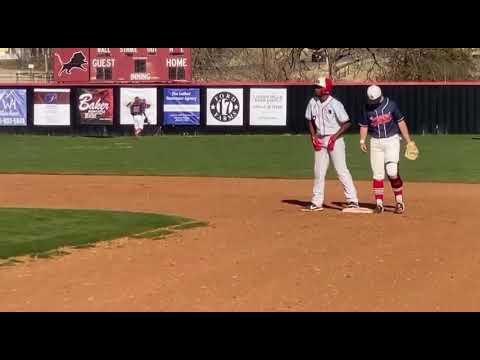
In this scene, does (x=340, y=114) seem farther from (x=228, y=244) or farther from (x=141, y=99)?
(x=141, y=99)

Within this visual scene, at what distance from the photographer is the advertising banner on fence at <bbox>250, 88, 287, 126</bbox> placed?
139 ft

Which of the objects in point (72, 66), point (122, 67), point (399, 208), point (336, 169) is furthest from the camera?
point (122, 67)

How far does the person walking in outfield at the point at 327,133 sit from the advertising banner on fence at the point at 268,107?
26823 mm

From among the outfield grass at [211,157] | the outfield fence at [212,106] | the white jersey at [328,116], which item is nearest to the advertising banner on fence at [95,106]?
the outfield fence at [212,106]

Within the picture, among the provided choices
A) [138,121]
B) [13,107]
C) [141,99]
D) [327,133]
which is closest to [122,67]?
[141,99]

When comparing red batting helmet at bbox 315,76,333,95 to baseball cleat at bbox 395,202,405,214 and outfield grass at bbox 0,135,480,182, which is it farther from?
outfield grass at bbox 0,135,480,182

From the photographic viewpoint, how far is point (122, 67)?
44594 mm

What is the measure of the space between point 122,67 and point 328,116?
99.5 ft

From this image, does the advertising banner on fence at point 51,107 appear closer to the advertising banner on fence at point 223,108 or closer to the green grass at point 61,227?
the advertising banner on fence at point 223,108

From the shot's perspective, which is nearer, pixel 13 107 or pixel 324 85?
pixel 324 85

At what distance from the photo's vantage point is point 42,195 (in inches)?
715

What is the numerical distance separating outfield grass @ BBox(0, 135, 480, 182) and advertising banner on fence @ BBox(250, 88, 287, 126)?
2.09 metres

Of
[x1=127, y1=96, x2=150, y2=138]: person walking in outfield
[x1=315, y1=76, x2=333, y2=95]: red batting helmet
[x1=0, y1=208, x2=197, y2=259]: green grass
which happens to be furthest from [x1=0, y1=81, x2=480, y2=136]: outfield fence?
[x1=0, y1=208, x2=197, y2=259]: green grass
